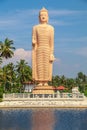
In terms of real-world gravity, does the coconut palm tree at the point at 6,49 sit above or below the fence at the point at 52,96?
above

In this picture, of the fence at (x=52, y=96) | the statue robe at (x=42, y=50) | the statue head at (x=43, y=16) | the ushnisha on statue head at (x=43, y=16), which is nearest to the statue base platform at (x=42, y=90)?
the statue robe at (x=42, y=50)

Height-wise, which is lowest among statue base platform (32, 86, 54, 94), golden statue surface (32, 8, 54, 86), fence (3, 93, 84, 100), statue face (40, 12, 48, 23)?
fence (3, 93, 84, 100)

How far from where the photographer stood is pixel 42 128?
29.1 m

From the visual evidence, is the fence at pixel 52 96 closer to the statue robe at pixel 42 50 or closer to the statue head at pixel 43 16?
the statue robe at pixel 42 50

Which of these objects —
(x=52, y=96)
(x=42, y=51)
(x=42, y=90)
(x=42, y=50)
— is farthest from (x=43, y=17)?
(x=52, y=96)

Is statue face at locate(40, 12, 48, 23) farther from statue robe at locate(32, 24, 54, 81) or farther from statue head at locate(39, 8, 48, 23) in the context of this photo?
statue robe at locate(32, 24, 54, 81)

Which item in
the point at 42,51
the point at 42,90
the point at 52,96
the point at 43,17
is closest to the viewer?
the point at 52,96

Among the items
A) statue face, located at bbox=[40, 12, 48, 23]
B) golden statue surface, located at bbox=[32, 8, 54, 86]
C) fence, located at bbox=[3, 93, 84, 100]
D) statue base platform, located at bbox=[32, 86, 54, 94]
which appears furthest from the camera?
statue face, located at bbox=[40, 12, 48, 23]

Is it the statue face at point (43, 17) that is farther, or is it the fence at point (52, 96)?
the statue face at point (43, 17)

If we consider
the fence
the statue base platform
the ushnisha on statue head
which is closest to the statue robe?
the ushnisha on statue head

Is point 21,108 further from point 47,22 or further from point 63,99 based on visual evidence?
point 47,22

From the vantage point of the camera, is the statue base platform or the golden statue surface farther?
the golden statue surface

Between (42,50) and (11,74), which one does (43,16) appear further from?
(11,74)

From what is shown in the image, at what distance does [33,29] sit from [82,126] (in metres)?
33.7
